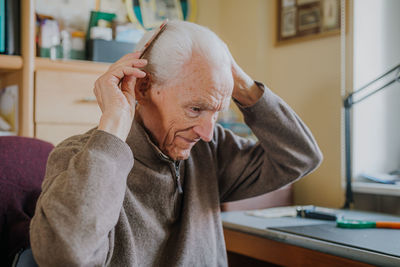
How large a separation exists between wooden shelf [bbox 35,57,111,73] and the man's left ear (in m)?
0.91

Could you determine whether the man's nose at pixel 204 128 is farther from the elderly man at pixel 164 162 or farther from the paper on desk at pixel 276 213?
the paper on desk at pixel 276 213

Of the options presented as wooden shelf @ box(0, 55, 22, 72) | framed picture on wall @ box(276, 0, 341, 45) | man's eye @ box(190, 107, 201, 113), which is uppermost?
framed picture on wall @ box(276, 0, 341, 45)

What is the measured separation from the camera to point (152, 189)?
111 cm

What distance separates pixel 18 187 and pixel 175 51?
0.52 m

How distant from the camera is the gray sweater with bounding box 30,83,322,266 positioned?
82 cm

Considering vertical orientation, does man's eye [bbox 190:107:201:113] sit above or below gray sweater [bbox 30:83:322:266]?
above

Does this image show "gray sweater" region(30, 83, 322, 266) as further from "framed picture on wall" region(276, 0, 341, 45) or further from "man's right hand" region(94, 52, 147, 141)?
Result: "framed picture on wall" region(276, 0, 341, 45)

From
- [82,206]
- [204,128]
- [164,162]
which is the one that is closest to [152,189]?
[164,162]

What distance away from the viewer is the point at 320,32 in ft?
6.63

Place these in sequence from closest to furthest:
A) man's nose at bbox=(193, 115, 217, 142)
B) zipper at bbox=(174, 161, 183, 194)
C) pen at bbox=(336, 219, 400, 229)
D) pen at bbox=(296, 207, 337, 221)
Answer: man's nose at bbox=(193, 115, 217, 142), zipper at bbox=(174, 161, 183, 194), pen at bbox=(336, 219, 400, 229), pen at bbox=(296, 207, 337, 221)

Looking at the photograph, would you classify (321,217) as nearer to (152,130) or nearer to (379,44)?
(152,130)

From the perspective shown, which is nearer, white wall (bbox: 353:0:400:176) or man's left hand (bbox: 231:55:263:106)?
man's left hand (bbox: 231:55:263:106)

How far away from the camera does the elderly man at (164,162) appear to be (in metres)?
0.84

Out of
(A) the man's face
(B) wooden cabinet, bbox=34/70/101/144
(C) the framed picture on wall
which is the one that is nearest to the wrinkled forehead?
(A) the man's face
